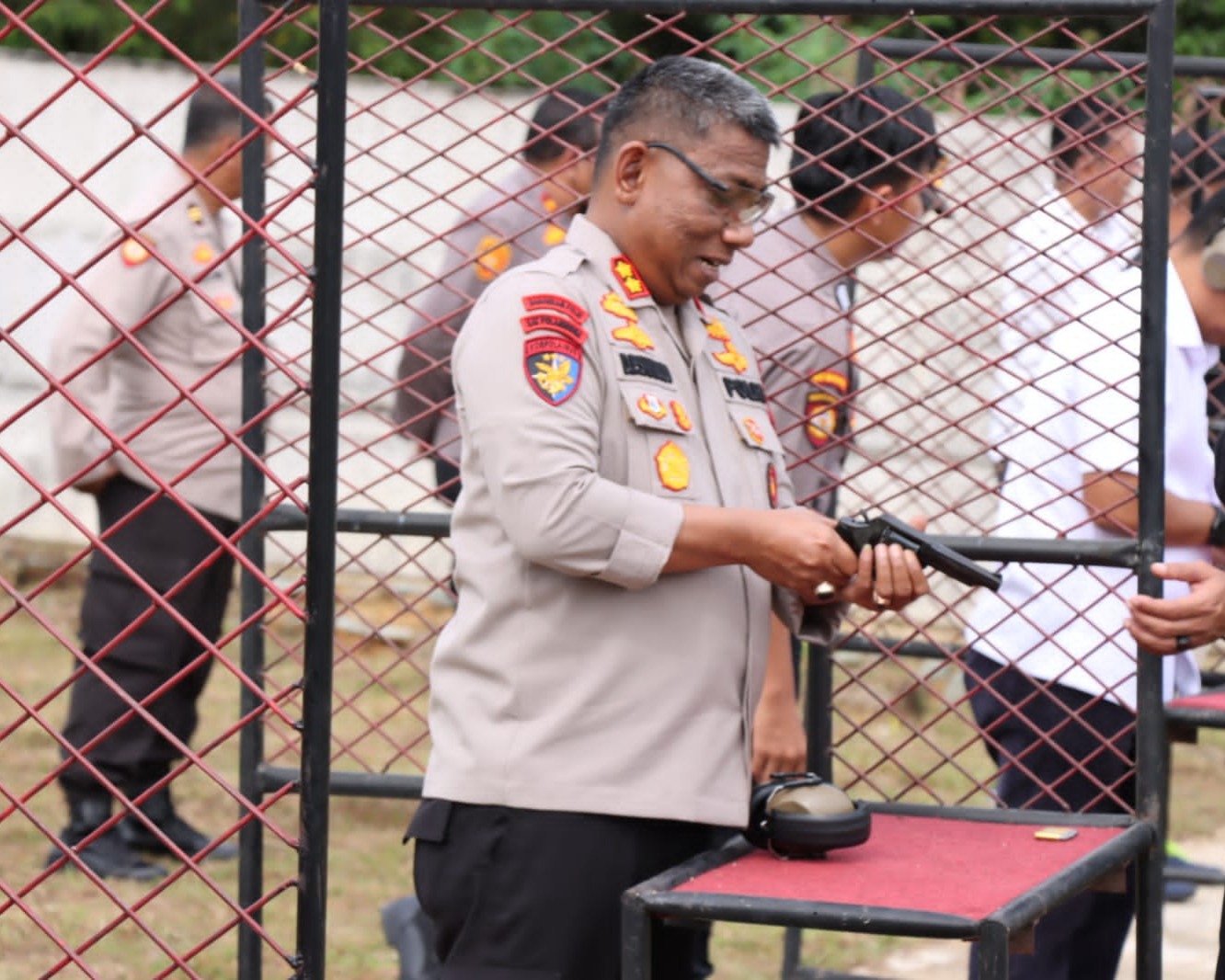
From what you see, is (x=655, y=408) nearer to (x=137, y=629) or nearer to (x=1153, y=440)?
(x=1153, y=440)

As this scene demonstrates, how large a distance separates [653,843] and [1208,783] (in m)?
4.63

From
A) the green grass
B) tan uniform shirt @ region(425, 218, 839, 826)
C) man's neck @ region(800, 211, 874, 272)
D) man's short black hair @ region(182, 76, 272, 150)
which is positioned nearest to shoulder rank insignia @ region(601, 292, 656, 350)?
tan uniform shirt @ region(425, 218, 839, 826)

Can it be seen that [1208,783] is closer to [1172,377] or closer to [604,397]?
[1172,377]

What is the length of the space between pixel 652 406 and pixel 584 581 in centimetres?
24

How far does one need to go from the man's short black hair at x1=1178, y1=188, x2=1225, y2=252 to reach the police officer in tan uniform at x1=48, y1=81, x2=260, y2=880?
8.37 ft

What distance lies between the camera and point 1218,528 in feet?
11.1

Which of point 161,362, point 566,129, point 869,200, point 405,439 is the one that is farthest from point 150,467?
point 869,200

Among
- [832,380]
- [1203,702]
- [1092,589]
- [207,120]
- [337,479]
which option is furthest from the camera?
[207,120]

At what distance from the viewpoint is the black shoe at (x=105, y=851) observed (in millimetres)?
5250

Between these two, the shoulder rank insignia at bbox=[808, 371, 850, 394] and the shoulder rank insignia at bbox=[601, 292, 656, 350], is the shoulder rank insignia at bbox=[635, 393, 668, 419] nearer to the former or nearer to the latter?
the shoulder rank insignia at bbox=[601, 292, 656, 350]

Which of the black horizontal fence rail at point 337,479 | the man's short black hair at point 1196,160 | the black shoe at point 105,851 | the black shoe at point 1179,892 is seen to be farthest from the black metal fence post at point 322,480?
the black shoe at point 1179,892

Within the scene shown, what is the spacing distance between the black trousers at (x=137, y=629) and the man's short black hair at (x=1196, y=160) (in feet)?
8.45

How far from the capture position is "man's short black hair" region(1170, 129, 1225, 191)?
183 inches

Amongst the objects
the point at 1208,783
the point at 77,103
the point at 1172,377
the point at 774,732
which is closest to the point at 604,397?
the point at 774,732
